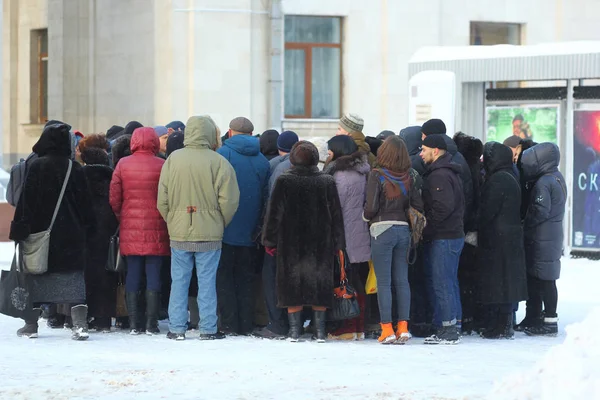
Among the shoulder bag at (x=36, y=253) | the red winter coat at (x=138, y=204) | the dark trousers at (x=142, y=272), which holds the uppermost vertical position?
the red winter coat at (x=138, y=204)

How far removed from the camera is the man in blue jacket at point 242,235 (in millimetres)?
12164

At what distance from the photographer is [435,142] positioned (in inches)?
470

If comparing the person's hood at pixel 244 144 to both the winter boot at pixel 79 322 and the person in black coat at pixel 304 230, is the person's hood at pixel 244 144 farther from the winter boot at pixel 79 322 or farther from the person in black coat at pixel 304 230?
the winter boot at pixel 79 322

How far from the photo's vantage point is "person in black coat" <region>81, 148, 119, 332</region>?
12234 millimetres

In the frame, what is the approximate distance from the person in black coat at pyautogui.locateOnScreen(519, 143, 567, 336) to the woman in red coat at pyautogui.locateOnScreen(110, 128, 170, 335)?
3.08 metres

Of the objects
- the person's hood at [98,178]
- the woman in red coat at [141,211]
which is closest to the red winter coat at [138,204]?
the woman in red coat at [141,211]

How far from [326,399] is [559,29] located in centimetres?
2091

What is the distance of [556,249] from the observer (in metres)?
12.6

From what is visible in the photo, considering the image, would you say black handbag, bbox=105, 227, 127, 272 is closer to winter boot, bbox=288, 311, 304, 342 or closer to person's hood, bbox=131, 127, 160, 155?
person's hood, bbox=131, 127, 160, 155

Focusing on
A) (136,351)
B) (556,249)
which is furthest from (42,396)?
(556,249)

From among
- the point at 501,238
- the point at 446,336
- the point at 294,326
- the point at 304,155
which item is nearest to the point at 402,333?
the point at 446,336

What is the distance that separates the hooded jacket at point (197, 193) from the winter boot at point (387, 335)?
1500 millimetres

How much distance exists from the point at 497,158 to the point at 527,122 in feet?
26.1

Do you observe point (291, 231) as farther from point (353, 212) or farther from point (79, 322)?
point (79, 322)
